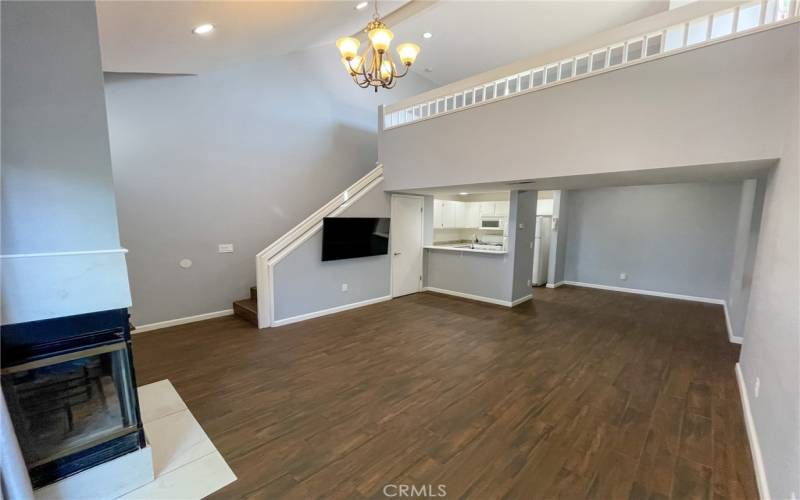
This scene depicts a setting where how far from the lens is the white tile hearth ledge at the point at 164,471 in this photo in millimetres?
1750

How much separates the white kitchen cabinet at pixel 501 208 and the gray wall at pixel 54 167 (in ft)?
24.5

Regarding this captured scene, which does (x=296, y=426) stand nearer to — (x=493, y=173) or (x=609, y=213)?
(x=493, y=173)

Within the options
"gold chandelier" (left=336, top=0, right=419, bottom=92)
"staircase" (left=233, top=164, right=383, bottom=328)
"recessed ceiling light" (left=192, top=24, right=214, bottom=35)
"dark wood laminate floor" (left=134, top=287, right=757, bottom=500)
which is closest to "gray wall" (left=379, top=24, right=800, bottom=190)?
"gold chandelier" (left=336, top=0, right=419, bottom=92)

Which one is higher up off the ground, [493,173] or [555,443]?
[493,173]

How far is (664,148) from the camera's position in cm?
305

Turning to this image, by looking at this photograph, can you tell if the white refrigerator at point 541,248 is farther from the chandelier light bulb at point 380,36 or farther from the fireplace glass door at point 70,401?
the fireplace glass door at point 70,401

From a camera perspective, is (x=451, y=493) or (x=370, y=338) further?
(x=370, y=338)

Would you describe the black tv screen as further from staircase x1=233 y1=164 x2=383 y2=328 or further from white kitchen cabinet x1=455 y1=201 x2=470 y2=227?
white kitchen cabinet x1=455 y1=201 x2=470 y2=227

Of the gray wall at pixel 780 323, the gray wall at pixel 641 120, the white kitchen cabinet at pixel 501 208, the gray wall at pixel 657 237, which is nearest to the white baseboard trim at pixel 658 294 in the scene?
the gray wall at pixel 657 237

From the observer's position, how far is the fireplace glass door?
1.60 m

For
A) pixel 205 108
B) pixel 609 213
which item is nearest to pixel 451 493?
pixel 205 108

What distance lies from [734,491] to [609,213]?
650cm

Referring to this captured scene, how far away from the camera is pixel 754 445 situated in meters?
2.12

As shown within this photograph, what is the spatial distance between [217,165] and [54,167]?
12.1 ft
